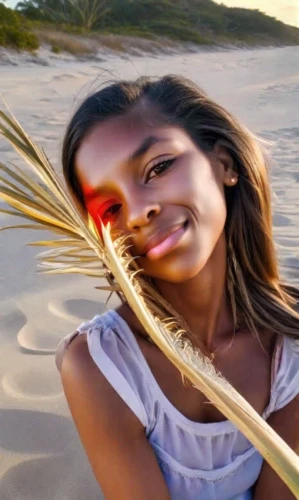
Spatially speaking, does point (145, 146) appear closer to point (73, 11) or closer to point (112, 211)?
point (112, 211)

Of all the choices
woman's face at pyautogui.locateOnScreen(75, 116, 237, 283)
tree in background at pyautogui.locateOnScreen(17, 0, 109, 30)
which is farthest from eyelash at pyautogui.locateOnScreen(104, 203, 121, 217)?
tree in background at pyautogui.locateOnScreen(17, 0, 109, 30)

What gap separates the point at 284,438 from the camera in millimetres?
1619

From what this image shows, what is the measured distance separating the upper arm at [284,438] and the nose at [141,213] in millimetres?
664

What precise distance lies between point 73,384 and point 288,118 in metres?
8.14

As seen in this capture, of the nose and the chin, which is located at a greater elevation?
the nose

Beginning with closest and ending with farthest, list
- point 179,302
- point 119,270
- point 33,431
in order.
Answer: point 119,270
point 179,302
point 33,431

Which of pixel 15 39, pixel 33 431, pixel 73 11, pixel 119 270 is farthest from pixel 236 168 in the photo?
pixel 73 11

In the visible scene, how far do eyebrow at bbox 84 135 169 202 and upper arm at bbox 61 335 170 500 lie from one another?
38cm

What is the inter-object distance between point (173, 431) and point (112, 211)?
562mm

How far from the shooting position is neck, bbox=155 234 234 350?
5.27 ft

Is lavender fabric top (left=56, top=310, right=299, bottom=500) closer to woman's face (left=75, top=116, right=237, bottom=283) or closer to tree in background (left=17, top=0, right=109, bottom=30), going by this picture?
woman's face (left=75, top=116, right=237, bottom=283)

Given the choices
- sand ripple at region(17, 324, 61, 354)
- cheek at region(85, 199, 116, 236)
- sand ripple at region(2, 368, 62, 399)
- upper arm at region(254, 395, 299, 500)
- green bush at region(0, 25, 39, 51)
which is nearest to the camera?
cheek at region(85, 199, 116, 236)

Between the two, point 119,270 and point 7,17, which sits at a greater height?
point 119,270

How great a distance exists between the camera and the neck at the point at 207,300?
1605mm
